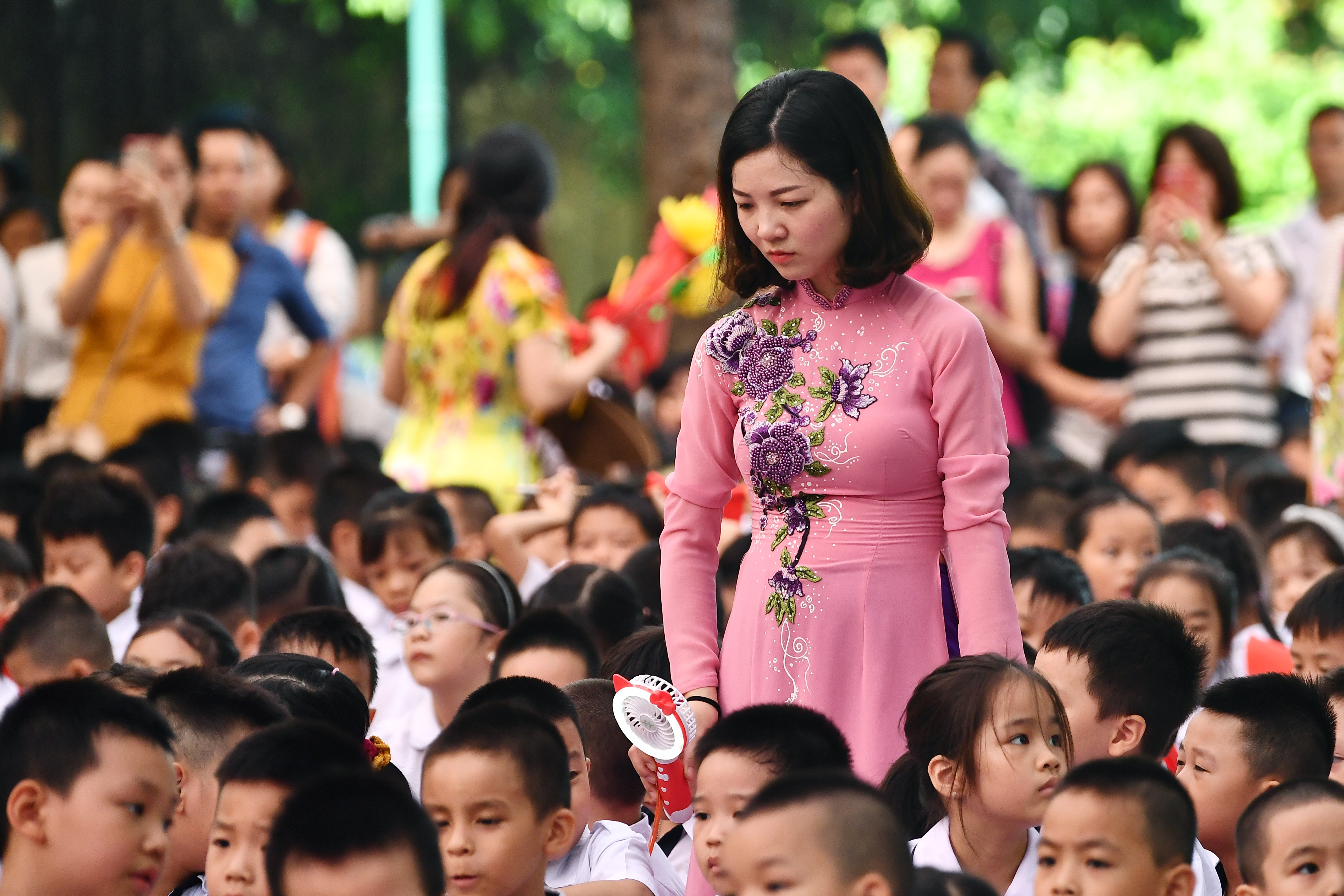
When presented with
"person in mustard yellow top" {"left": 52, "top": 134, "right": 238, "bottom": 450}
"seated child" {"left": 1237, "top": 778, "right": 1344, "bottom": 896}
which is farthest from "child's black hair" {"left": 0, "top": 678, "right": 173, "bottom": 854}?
"person in mustard yellow top" {"left": 52, "top": 134, "right": 238, "bottom": 450}

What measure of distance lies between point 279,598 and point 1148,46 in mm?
10469

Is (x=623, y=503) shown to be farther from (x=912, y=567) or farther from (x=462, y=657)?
(x=912, y=567)

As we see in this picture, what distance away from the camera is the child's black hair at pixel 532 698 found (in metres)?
3.60

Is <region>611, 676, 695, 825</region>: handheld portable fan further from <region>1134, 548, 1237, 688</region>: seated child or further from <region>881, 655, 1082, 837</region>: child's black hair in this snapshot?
<region>1134, 548, 1237, 688</region>: seated child

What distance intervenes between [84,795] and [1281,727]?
2.26 metres

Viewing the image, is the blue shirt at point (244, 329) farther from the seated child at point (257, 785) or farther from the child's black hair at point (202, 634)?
the seated child at point (257, 785)

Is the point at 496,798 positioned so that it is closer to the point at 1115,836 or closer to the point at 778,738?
the point at 778,738

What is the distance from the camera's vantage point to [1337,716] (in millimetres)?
3842

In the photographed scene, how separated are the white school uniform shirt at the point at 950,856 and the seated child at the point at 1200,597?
164cm

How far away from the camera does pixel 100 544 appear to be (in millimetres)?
5480

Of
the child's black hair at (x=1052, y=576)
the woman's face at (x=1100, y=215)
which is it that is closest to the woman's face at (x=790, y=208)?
the child's black hair at (x=1052, y=576)

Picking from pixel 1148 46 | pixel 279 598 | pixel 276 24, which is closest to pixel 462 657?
pixel 279 598

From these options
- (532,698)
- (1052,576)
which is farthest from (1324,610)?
(532,698)

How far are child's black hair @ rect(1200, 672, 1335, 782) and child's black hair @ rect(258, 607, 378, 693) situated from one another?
6.41 ft
